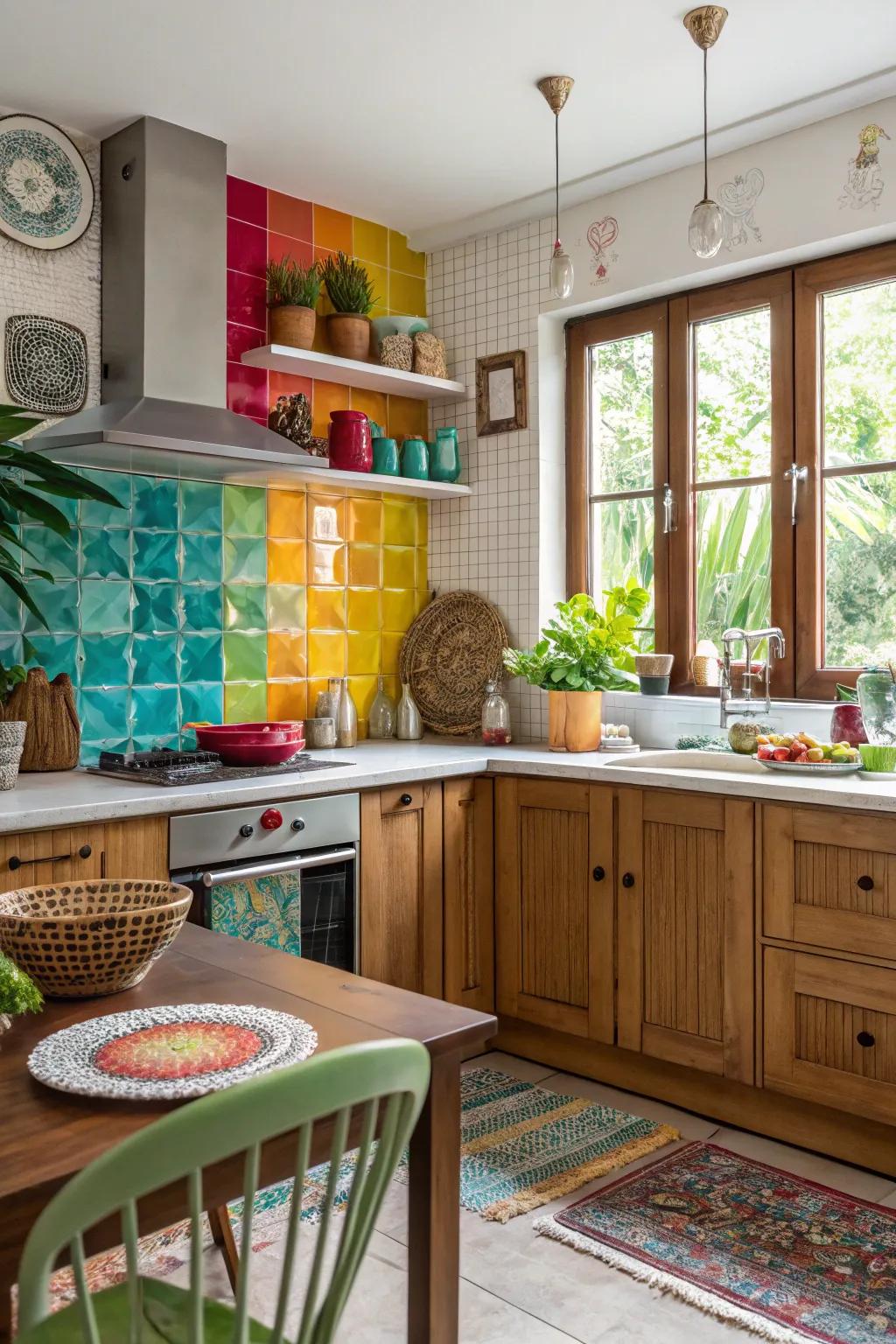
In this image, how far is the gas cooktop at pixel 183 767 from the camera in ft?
9.27

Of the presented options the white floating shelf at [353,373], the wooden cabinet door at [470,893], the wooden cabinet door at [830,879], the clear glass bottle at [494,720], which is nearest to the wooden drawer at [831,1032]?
the wooden cabinet door at [830,879]

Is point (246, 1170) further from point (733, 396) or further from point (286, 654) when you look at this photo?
point (733, 396)

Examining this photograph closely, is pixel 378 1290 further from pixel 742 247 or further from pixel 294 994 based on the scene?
pixel 742 247

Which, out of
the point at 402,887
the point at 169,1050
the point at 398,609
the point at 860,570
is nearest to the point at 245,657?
the point at 398,609

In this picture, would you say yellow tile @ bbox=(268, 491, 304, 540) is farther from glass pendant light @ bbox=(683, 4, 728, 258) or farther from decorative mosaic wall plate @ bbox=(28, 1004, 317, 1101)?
decorative mosaic wall plate @ bbox=(28, 1004, 317, 1101)

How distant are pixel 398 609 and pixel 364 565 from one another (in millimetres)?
224

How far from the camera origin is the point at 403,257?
413 cm

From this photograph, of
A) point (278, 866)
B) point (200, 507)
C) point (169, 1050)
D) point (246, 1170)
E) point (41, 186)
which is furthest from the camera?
point (200, 507)

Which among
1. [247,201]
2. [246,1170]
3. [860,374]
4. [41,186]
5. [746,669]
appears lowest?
[246,1170]

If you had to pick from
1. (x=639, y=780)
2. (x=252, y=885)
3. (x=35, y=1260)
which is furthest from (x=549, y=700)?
(x=35, y=1260)

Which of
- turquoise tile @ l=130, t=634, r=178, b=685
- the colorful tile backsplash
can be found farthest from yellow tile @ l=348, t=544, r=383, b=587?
turquoise tile @ l=130, t=634, r=178, b=685

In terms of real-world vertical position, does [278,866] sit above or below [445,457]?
below

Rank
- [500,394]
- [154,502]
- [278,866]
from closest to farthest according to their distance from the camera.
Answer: [278,866] < [154,502] < [500,394]

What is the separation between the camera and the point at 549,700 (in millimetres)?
3574
